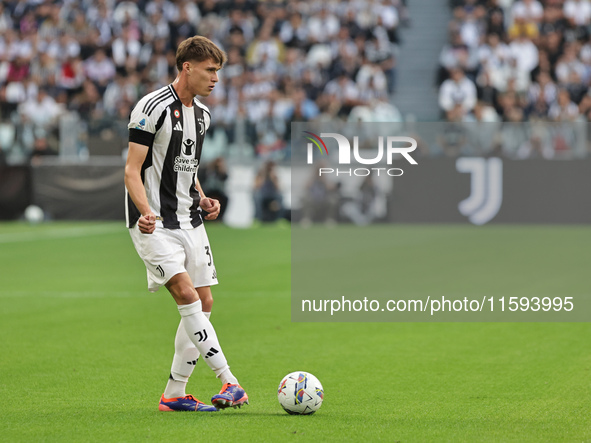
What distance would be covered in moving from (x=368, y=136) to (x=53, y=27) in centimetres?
1111

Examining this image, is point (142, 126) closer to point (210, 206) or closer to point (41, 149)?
point (210, 206)

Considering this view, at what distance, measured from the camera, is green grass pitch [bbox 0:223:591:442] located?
550 cm

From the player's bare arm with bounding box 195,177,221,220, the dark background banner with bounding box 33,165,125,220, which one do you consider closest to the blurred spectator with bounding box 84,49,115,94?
the dark background banner with bounding box 33,165,125,220

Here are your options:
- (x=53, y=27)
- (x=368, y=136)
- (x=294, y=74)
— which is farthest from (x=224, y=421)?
(x=53, y=27)

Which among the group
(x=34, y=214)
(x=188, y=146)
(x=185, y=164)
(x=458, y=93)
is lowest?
(x=34, y=214)

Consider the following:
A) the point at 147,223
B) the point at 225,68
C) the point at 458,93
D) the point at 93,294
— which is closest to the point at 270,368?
the point at 147,223

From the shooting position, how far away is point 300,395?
5.78 meters

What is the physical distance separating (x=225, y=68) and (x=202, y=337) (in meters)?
20.9

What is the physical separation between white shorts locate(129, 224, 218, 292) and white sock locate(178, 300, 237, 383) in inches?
9.1

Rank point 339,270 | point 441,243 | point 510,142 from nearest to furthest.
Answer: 1. point 339,270
2. point 441,243
3. point 510,142

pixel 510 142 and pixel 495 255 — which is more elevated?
pixel 510 142

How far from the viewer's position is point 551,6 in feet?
83.9

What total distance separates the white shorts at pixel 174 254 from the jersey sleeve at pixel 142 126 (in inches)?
21.3

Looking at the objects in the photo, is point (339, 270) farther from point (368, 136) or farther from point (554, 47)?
point (554, 47)
